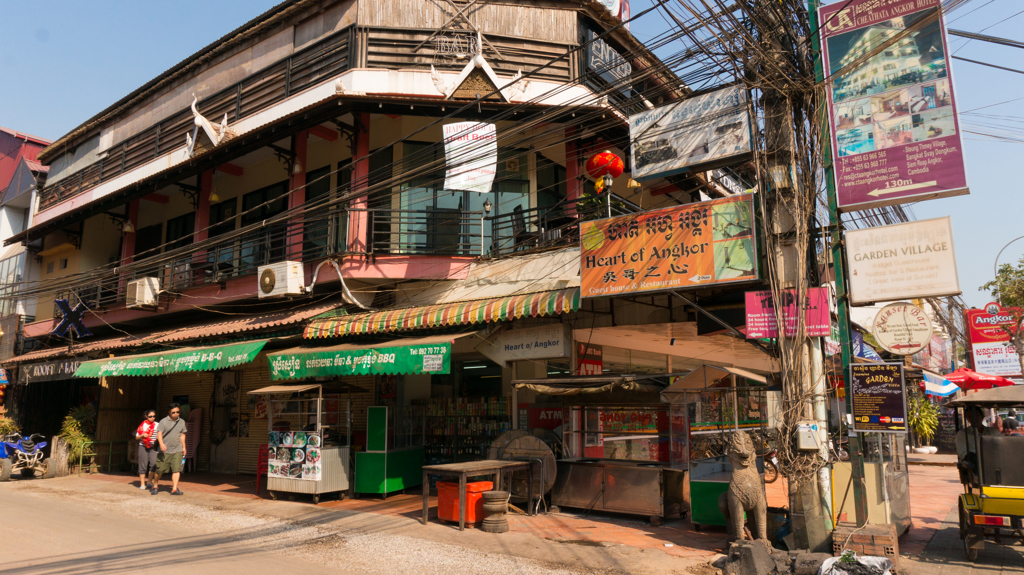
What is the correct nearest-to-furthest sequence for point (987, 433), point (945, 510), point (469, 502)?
point (987, 433), point (469, 502), point (945, 510)

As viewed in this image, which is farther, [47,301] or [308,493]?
[47,301]

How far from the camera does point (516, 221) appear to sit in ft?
47.6

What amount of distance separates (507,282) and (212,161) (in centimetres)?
962

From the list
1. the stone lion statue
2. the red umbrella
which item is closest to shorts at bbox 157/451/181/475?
the stone lion statue

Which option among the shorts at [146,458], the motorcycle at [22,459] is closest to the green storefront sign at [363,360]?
the shorts at [146,458]

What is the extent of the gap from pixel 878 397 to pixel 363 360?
8.66 m

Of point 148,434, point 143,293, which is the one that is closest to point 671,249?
point 148,434

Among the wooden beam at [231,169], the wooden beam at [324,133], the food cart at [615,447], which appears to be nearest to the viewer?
the food cart at [615,447]

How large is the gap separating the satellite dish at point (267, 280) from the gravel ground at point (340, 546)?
15.9ft

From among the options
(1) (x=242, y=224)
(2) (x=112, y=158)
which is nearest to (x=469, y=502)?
(1) (x=242, y=224)

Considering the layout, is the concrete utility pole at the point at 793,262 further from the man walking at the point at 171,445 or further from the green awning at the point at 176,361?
the man walking at the point at 171,445

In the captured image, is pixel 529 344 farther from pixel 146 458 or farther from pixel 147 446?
pixel 146 458

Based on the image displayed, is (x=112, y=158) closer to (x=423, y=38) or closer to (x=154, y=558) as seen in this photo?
(x=423, y=38)

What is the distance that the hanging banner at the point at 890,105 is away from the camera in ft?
26.6
